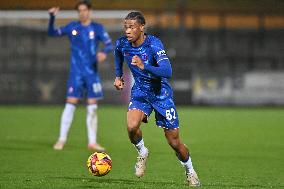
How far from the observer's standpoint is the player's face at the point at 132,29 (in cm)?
930

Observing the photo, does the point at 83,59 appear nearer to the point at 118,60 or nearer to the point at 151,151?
the point at 151,151

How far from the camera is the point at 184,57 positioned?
2638cm

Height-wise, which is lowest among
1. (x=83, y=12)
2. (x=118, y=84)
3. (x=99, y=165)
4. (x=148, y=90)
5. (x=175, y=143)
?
(x=99, y=165)

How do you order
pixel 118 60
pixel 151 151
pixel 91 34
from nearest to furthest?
1. pixel 118 60
2. pixel 151 151
3. pixel 91 34

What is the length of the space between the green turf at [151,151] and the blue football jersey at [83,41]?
147cm

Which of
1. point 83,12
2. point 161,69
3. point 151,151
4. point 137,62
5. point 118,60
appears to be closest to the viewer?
point 137,62

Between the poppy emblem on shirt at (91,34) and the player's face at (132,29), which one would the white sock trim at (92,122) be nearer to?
the poppy emblem on shirt at (91,34)

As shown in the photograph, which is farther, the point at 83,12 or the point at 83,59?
the point at 83,59

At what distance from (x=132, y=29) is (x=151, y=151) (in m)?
5.05

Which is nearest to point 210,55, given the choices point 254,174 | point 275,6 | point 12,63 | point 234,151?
point 275,6

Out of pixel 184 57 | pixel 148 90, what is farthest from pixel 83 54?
pixel 184 57

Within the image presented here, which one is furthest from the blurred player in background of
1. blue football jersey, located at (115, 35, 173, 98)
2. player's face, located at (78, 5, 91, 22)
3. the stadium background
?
the stadium background

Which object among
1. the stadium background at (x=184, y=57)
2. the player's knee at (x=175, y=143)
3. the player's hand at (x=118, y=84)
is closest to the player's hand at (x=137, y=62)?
the player's hand at (x=118, y=84)

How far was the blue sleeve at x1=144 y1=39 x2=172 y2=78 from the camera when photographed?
29.5ft
